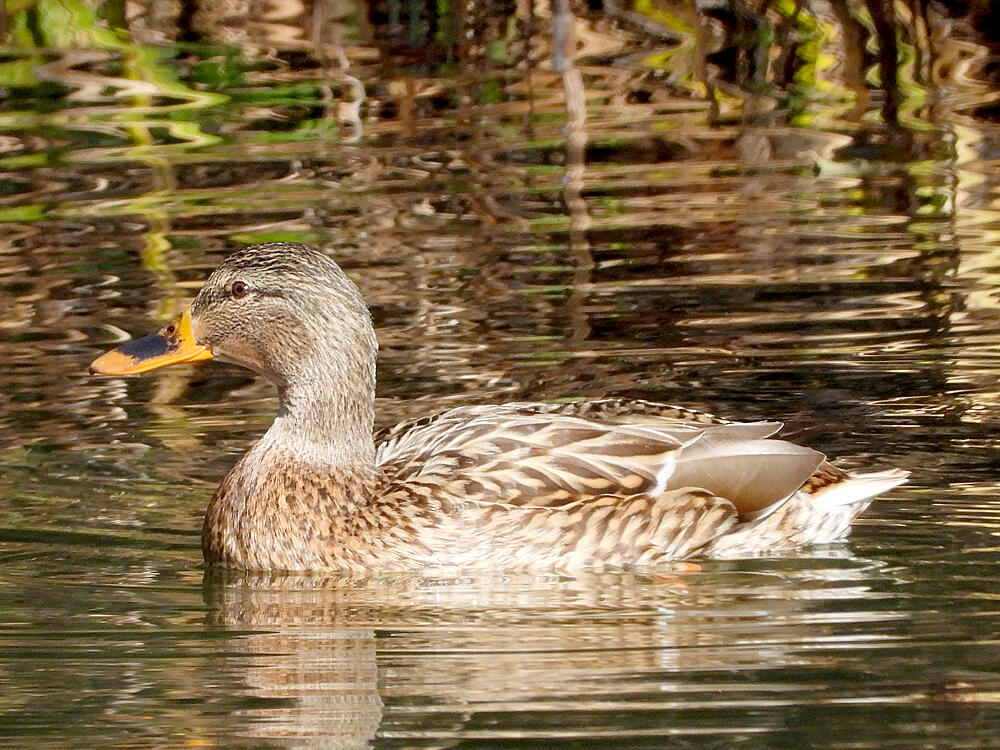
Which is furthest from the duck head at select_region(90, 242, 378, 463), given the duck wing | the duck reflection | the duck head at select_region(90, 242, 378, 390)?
the duck reflection

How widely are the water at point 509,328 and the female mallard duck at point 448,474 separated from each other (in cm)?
19

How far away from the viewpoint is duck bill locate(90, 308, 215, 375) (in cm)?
725

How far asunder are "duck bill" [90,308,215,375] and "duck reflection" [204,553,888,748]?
Result: 0.85 meters

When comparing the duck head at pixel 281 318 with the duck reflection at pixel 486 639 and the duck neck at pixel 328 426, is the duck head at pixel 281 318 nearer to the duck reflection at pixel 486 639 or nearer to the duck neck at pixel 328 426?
the duck neck at pixel 328 426

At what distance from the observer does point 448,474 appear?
22.9 feet

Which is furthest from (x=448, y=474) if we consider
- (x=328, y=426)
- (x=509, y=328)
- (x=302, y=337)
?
(x=509, y=328)

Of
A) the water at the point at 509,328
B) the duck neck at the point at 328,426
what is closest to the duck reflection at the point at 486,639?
the water at the point at 509,328

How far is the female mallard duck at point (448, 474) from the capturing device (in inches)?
272

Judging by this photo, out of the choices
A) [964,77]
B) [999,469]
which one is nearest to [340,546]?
[999,469]

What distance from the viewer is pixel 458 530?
22.4 feet

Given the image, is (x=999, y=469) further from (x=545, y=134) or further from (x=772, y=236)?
(x=545, y=134)

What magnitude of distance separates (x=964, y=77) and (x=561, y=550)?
29.6 ft

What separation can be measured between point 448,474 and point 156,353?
1.22m

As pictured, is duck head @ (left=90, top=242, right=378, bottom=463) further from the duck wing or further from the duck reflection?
the duck reflection
